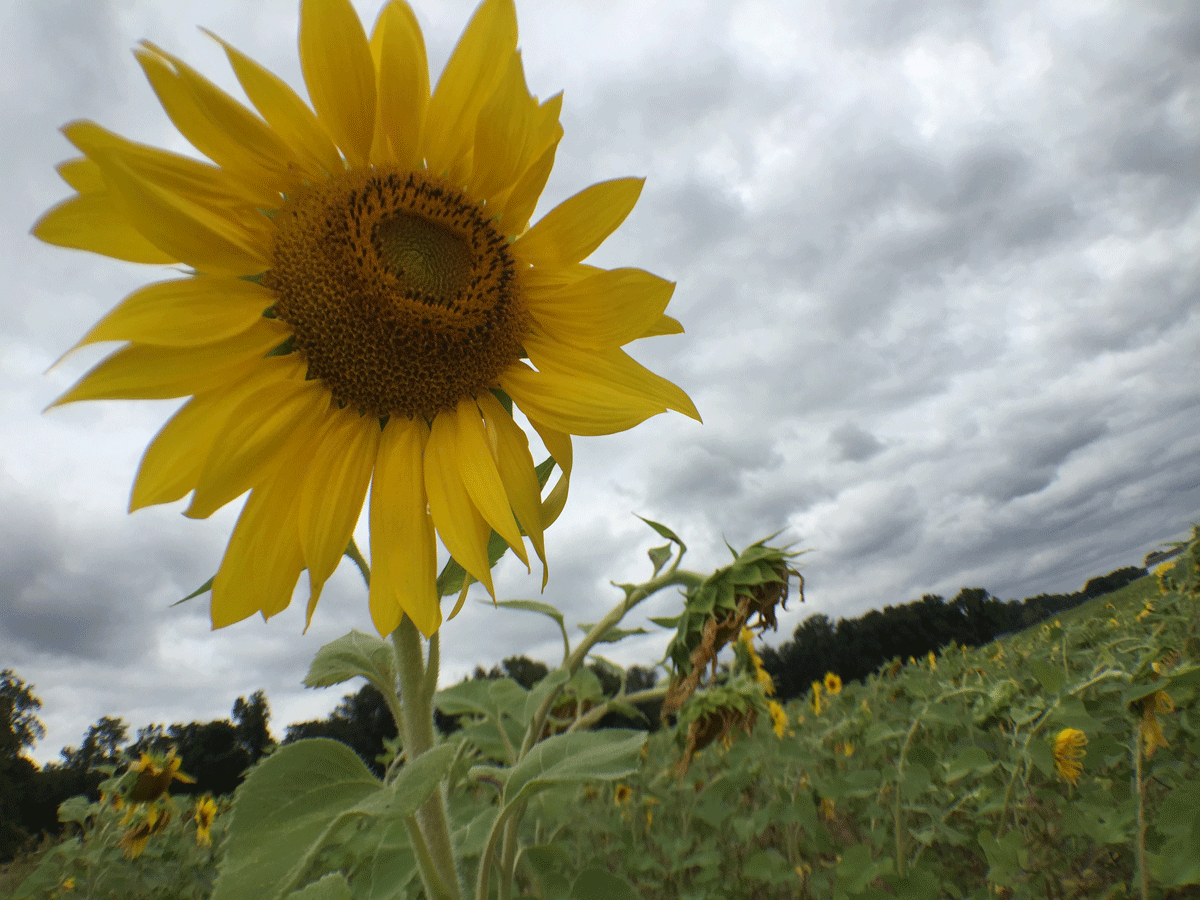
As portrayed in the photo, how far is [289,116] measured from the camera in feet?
3.77

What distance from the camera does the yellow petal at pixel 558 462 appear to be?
1182 millimetres

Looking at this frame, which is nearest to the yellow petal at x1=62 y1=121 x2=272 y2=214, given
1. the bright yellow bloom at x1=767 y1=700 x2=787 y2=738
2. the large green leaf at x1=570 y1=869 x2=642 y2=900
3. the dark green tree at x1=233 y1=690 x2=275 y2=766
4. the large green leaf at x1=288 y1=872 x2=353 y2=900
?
the large green leaf at x1=288 y1=872 x2=353 y2=900

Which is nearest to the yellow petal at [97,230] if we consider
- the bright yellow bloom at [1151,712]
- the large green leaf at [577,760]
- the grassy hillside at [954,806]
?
the large green leaf at [577,760]

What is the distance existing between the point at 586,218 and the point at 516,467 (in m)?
0.47

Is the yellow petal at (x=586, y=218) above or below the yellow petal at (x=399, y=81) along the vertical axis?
below

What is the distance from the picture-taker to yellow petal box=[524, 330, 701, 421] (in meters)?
1.23

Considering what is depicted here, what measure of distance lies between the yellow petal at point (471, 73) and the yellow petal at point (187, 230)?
37 cm

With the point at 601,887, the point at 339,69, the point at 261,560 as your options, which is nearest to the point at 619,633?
the point at 601,887

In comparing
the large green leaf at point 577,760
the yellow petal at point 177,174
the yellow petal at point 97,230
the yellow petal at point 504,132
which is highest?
the yellow petal at point 504,132

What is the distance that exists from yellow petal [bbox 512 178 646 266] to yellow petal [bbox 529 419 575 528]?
0.34m

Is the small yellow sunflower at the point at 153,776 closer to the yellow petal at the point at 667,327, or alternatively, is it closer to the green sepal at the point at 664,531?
the green sepal at the point at 664,531

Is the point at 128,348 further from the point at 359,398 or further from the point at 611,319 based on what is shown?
the point at 611,319

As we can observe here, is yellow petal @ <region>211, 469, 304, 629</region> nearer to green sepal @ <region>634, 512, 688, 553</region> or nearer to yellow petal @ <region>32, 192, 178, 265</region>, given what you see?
yellow petal @ <region>32, 192, 178, 265</region>

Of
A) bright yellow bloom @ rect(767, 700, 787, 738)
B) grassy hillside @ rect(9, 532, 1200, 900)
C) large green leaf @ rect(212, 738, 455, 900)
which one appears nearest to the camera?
large green leaf @ rect(212, 738, 455, 900)
